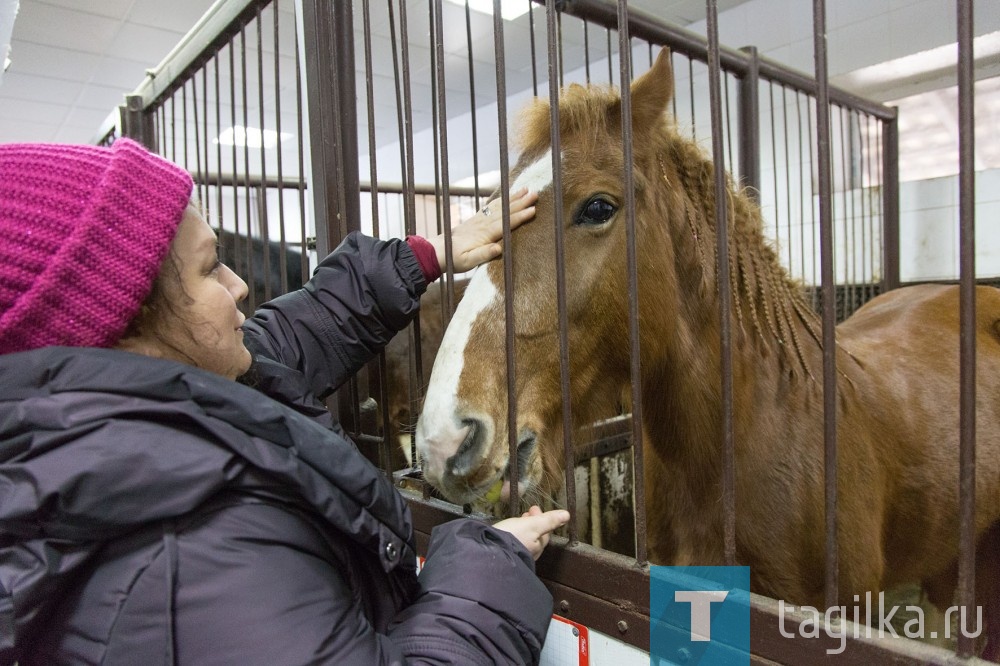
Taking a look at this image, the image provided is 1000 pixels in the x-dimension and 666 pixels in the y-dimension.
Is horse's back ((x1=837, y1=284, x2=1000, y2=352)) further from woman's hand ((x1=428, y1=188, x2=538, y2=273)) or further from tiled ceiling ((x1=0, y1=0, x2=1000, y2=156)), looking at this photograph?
tiled ceiling ((x1=0, y1=0, x2=1000, y2=156))

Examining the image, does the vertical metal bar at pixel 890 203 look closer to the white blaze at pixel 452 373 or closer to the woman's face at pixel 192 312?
the white blaze at pixel 452 373

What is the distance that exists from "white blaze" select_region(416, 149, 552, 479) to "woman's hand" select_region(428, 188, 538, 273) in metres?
0.03

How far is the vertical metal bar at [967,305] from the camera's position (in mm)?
661

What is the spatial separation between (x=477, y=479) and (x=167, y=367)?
1.84 ft

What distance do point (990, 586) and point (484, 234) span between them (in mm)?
2133

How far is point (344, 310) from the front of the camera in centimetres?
131

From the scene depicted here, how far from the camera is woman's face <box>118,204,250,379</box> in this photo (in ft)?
2.70

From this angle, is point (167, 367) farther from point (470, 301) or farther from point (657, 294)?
point (657, 294)

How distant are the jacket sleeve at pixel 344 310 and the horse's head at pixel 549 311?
18 cm

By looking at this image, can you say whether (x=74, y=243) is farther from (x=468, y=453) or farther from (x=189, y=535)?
(x=468, y=453)

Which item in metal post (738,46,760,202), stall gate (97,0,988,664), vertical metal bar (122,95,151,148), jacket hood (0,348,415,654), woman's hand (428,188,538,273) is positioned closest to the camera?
jacket hood (0,348,415,654)

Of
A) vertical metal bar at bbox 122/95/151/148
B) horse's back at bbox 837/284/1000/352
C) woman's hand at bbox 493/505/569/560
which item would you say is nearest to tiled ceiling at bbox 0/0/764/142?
vertical metal bar at bbox 122/95/151/148

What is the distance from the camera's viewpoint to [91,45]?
19.8 feet

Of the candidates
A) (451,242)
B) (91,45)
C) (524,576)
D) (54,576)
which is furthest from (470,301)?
(91,45)
